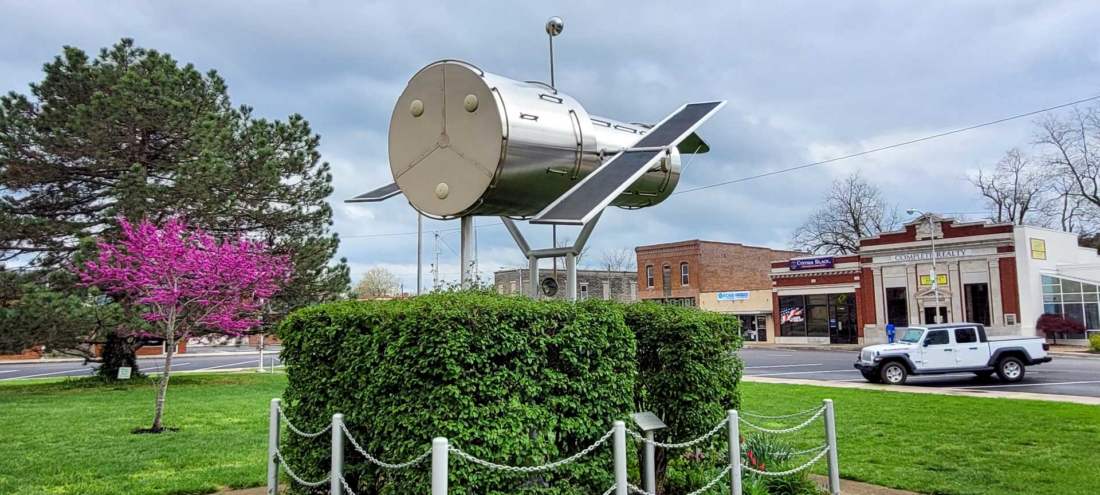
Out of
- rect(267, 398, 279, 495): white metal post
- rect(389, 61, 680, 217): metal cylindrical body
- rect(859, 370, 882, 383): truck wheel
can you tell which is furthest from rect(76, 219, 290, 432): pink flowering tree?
rect(859, 370, 882, 383): truck wheel

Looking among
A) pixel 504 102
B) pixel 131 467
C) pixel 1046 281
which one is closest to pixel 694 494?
pixel 504 102

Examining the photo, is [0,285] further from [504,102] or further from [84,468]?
[504,102]

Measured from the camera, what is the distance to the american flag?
47.2 meters

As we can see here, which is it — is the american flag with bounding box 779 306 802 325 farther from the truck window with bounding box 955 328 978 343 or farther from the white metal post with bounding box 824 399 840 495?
the white metal post with bounding box 824 399 840 495

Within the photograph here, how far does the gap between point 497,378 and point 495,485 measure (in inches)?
28.4

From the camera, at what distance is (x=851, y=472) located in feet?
25.8

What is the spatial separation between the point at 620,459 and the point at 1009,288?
3989cm

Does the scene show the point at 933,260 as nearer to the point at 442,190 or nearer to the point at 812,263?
the point at 812,263

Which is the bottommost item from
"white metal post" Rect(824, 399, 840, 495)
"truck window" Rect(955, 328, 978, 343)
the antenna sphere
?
"white metal post" Rect(824, 399, 840, 495)

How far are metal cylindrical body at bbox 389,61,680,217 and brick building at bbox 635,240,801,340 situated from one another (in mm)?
47178

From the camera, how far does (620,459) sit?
5.12 m

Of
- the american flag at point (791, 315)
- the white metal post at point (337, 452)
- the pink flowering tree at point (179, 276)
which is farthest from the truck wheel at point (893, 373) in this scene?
the american flag at point (791, 315)

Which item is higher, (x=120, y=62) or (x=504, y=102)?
(x=120, y=62)

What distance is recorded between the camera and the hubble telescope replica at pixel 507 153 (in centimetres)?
544
